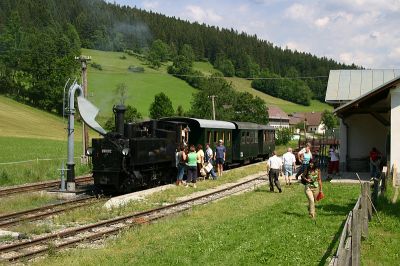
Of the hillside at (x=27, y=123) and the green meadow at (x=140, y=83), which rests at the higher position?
the green meadow at (x=140, y=83)

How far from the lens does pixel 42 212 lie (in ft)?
49.7

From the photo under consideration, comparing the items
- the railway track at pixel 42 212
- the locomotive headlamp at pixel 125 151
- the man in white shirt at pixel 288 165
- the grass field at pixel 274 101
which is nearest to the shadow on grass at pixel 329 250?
the railway track at pixel 42 212

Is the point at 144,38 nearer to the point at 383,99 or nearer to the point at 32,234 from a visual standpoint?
the point at 383,99

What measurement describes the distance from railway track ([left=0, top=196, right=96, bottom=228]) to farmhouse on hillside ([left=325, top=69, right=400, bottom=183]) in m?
11.4

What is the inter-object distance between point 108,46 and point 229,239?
123 feet

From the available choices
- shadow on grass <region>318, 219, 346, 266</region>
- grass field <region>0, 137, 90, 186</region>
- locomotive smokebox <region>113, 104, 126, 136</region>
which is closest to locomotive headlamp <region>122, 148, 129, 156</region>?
locomotive smokebox <region>113, 104, 126, 136</region>

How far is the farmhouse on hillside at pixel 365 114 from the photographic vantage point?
20.2 meters

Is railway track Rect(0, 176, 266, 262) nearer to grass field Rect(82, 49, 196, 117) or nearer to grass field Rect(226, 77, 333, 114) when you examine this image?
grass field Rect(82, 49, 196, 117)

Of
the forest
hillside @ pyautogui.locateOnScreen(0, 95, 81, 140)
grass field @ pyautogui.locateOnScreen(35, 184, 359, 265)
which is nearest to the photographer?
grass field @ pyautogui.locateOnScreen(35, 184, 359, 265)

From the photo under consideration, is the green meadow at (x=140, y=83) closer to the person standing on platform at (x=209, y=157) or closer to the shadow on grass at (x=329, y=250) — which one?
the person standing on platform at (x=209, y=157)

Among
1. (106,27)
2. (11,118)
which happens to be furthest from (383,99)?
(11,118)

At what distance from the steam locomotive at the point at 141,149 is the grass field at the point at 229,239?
164 inches

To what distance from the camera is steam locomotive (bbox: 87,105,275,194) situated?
18062 mm

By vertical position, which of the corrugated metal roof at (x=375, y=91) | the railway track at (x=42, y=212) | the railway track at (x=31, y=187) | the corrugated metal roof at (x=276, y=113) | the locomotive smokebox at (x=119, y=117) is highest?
the corrugated metal roof at (x=276, y=113)
